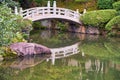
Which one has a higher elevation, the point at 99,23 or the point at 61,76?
the point at 99,23

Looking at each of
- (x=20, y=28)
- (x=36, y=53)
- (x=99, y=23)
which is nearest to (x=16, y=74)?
(x=36, y=53)

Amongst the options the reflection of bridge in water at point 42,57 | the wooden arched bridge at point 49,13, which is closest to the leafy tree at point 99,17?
the wooden arched bridge at point 49,13

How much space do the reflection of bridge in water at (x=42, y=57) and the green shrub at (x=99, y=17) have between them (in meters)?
5.91

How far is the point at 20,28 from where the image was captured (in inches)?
985

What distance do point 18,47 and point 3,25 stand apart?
16.2 ft

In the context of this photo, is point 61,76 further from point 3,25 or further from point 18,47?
point 18,47

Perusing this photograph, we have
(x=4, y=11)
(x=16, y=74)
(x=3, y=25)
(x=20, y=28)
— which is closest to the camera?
(x=3, y=25)

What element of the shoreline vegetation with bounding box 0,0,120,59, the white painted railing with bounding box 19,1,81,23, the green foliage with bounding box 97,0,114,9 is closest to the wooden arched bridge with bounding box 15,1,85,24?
the white painted railing with bounding box 19,1,81,23

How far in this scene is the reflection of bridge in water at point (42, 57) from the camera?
18.8 m

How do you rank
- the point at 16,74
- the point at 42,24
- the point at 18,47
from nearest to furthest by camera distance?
the point at 16,74 < the point at 18,47 < the point at 42,24

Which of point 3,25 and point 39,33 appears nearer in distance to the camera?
point 3,25

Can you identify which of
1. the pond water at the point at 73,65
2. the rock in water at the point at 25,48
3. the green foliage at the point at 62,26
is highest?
the green foliage at the point at 62,26

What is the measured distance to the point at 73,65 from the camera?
63.2 ft

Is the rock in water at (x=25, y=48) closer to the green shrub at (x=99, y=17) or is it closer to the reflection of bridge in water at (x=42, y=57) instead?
the reflection of bridge in water at (x=42, y=57)
